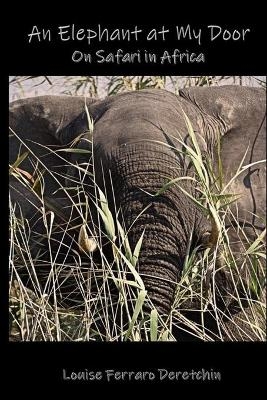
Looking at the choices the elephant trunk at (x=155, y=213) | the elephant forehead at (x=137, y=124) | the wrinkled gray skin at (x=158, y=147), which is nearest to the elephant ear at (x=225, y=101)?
the wrinkled gray skin at (x=158, y=147)

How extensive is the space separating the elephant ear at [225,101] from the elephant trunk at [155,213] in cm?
59

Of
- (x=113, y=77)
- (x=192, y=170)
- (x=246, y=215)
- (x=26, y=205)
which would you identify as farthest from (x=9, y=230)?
(x=113, y=77)

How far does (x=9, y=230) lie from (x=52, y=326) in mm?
328

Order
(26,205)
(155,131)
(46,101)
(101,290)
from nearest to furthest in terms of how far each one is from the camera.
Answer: (101,290) < (155,131) < (26,205) < (46,101)

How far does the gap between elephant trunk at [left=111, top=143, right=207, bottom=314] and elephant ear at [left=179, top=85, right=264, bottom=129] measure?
59 cm

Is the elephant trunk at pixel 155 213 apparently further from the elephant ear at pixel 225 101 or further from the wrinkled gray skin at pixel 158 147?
the elephant ear at pixel 225 101

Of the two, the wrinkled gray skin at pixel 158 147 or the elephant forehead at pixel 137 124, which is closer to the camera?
the wrinkled gray skin at pixel 158 147

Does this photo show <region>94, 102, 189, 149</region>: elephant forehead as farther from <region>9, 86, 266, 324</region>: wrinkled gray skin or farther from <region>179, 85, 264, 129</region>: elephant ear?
<region>179, 85, 264, 129</region>: elephant ear

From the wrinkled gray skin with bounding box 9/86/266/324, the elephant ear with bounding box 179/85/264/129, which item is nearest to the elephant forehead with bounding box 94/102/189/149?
the wrinkled gray skin with bounding box 9/86/266/324

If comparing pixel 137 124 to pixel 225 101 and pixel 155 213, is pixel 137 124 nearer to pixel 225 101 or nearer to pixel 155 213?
pixel 155 213

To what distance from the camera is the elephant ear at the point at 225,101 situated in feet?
12.0

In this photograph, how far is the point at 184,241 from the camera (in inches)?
120

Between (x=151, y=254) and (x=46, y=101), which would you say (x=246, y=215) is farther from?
(x=46, y=101)

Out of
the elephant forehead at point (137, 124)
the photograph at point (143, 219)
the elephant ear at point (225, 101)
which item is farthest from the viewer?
the elephant ear at point (225, 101)
